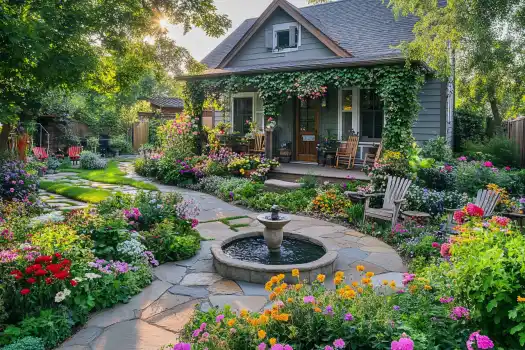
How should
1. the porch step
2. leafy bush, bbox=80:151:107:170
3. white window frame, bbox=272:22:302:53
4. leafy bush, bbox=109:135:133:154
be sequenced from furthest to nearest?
leafy bush, bbox=109:135:133:154, leafy bush, bbox=80:151:107:170, white window frame, bbox=272:22:302:53, the porch step

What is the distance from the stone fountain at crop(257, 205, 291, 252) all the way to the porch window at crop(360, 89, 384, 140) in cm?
724

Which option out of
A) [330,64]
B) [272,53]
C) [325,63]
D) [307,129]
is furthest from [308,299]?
[272,53]

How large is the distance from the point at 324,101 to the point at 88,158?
872 cm

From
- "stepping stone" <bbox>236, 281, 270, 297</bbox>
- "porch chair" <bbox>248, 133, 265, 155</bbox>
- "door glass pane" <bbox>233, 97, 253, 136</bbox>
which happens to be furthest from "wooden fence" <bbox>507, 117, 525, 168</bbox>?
"stepping stone" <bbox>236, 281, 270, 297</bbox>

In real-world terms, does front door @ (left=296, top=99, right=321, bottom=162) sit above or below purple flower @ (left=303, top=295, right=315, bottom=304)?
above

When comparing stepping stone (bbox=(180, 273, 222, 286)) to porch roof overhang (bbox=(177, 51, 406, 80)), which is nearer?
stepping stone (bbox=(180, 273, 222, 286))

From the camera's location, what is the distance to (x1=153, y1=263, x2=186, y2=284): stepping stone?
4566 millimetres

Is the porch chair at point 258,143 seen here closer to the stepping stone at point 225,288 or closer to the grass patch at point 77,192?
the grass patch at point 77,192

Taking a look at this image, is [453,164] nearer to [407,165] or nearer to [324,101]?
[407,165]

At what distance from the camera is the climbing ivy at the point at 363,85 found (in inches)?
375

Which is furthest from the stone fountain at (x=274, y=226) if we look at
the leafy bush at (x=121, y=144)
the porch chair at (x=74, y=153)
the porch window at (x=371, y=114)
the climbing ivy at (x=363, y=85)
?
the leafy bush at (x=121, y=144)

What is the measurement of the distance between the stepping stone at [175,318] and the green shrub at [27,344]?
2.85ft

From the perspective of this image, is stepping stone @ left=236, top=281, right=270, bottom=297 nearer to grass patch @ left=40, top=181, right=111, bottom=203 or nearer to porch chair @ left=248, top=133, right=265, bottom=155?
grass patch @ left=40, top=181, right=111, bottom=203

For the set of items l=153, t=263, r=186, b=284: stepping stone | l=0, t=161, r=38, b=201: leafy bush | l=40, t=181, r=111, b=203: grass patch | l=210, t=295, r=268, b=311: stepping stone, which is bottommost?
l=210, t=295, r=268, b=311: stepping stone
